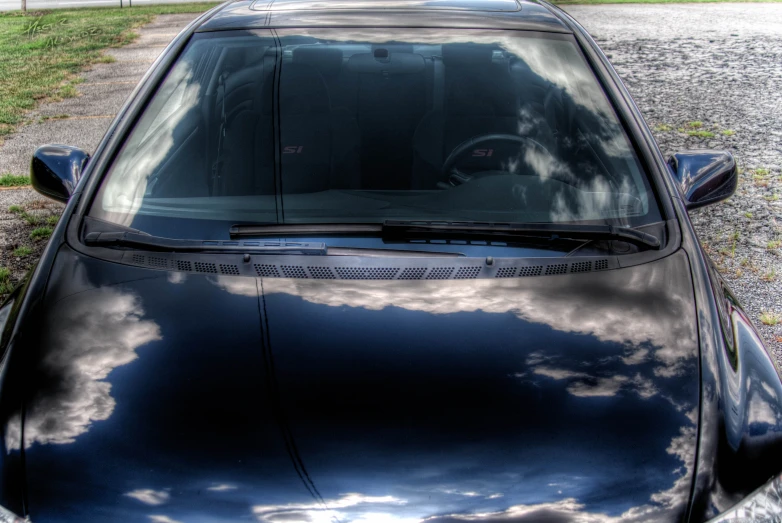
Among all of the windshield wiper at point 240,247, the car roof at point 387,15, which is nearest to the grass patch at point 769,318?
the car roof at point 387,15

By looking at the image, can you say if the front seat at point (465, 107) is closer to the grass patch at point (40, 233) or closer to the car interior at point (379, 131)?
the car interior at point (379, 131)

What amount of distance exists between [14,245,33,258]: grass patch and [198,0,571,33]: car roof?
7.98ft

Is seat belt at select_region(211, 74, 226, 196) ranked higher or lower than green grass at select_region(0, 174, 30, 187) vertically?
higher

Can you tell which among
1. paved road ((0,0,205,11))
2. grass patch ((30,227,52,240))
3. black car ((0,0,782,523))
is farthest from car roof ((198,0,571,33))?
paved road ((0,0,205,11))

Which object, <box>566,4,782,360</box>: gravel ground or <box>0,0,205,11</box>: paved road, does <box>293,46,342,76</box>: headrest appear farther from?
<box>0,0,205,11</box>: paved road

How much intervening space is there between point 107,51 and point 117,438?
11.8m

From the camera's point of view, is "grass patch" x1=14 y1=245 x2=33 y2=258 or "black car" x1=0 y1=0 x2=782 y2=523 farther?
"grass patch" x1=14 y1=245 x2=33 y2=258

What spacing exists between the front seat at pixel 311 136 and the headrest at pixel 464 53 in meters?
0.44

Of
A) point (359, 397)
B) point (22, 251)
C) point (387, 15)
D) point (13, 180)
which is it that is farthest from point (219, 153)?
point (13, 180)

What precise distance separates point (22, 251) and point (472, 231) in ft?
11.4

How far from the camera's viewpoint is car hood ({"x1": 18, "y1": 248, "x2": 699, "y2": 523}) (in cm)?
163

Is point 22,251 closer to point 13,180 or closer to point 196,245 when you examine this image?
point 13,180

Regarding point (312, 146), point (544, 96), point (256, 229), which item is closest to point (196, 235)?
point (256, 229)

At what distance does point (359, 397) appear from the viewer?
1.86m
